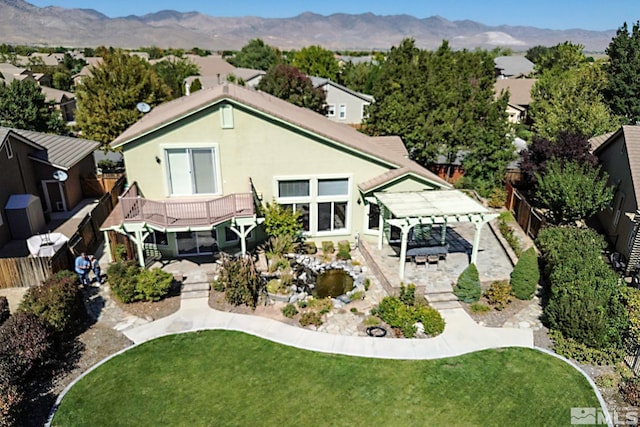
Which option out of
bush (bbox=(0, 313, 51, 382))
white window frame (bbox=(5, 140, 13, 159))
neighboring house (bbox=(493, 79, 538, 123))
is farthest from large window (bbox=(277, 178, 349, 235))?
neighboring house (bbox=(493, 79, 538, 123))

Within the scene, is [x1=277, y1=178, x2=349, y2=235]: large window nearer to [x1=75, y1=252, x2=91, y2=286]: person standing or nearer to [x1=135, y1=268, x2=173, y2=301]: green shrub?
[x1=135, y1=268, x2=173, y2=301]: green shrub

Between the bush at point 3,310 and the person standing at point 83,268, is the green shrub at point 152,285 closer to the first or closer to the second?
the person standing at point 83,268

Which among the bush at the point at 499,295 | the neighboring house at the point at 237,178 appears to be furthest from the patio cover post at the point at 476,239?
the neighboring house at the point at 237,178

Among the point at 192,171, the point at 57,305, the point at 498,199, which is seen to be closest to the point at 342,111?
the point at 498,199

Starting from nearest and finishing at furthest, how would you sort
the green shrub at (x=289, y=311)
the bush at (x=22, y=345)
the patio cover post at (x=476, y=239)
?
the bush at (x=22, y=345) → the green shrub at (x=289, y=311) → the patio cover post at (x=476, y=239)

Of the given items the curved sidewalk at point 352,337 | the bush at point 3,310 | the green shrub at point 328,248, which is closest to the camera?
the curved sidewalk at point 352,337

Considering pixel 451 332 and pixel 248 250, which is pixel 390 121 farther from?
pixel 451 332

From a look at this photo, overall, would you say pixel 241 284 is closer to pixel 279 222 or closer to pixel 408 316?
pixel 279 222
